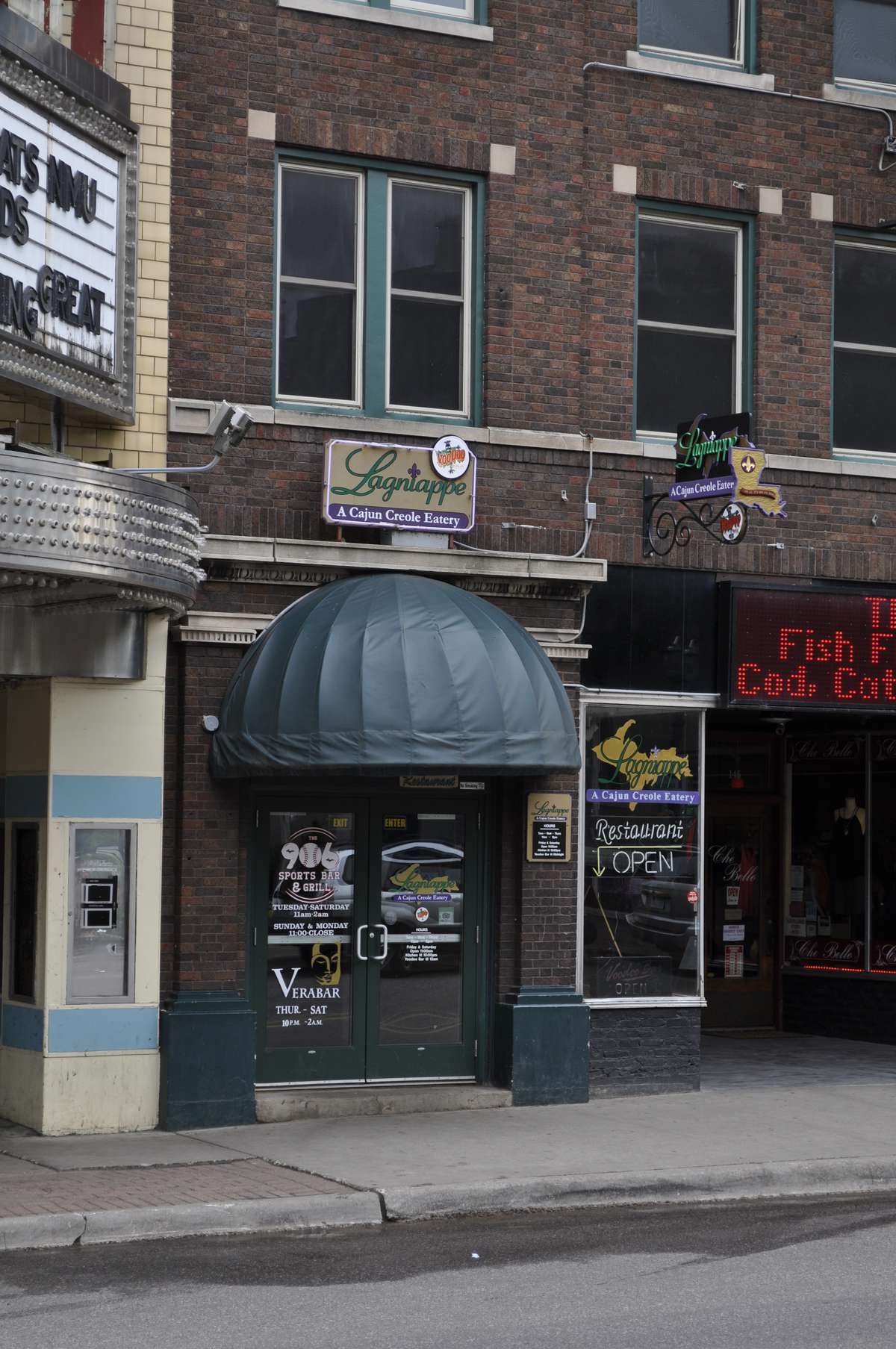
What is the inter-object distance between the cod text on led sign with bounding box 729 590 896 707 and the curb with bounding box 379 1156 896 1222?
4.18 metres

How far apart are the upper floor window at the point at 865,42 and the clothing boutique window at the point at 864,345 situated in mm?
1476

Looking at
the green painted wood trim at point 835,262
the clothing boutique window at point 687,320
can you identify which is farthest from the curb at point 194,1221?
the green painted wood trim at point 835,262

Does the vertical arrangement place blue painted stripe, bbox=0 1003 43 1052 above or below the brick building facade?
below

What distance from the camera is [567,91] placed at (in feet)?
46.0

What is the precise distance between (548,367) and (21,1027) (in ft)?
20.6

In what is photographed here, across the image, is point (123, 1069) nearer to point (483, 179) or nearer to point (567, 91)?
point (483, 179)

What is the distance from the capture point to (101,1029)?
12.2 m

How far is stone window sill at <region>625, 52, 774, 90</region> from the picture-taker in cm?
1430

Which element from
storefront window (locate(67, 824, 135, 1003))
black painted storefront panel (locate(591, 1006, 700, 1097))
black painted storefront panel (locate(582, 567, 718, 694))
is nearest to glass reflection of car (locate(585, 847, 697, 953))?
black painted storefront panel (locate(591, 1006, 700, 1097))

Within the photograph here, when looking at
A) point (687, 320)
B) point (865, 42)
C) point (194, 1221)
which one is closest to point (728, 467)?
point (687, 320)

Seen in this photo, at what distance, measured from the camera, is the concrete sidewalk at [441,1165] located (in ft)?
31.8

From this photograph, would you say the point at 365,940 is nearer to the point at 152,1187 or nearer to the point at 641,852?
the point at 641,852

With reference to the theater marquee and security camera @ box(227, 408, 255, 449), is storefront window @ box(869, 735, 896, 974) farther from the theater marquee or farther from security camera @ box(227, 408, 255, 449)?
the theater marquee

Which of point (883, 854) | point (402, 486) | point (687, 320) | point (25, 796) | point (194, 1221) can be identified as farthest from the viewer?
point (883, 854)
